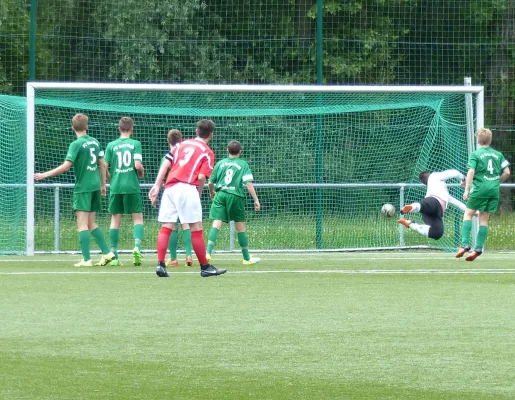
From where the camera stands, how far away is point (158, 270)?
11.1 m

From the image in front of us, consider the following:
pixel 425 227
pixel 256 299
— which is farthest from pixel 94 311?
pixel 425 227

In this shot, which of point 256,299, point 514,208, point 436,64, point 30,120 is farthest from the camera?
point 436,64

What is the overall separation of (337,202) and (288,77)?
5.46 meters

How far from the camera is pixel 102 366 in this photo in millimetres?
5629

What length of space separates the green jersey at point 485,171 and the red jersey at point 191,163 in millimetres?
4056

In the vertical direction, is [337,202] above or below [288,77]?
below

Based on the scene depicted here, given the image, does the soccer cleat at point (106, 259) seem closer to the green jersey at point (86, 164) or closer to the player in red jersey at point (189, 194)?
the green jersey at point (86, 164)

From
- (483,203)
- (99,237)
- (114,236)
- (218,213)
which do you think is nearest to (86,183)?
(99,237)

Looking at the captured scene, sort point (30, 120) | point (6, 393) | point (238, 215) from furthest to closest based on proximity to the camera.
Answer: point (30, 120), point (238, 215), point (6, 393)

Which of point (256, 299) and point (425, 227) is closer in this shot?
point (256, 299)

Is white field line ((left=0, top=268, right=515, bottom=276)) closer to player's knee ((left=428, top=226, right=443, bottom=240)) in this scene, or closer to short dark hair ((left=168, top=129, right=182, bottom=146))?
player's knee ((left=428, top=226, right=443, bottom=240))

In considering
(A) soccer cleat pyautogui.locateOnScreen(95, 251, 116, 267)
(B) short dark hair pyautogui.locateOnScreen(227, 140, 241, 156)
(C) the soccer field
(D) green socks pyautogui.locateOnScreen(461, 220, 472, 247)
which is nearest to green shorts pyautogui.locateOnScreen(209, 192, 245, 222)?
(B) short dark hair pyautogui.locateOnScreen(227, 140, 241, 156)

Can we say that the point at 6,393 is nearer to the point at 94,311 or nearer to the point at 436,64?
the point at 94,311

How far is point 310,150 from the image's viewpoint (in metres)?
18.5
